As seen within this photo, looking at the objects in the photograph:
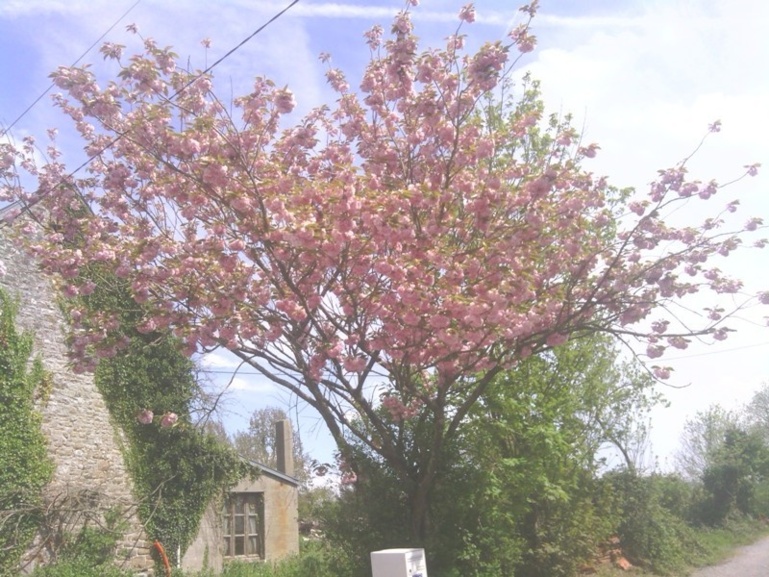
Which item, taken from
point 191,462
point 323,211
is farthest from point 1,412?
point 323,211

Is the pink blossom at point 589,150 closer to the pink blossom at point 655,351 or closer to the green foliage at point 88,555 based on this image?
the pink blossom at point 655,351

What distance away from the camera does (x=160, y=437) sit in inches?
534

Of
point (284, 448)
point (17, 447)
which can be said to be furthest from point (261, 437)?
point (17, 447)

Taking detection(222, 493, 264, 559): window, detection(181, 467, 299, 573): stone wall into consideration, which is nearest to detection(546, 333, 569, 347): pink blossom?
detection(181, 467, 299, 573): stone wall

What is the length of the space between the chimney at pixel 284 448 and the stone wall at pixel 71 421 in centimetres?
779

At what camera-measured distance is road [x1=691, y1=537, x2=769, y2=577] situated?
43.1 feet

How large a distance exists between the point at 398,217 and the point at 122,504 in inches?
354

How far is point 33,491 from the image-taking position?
1123 centimetres

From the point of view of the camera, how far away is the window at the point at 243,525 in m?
14.7

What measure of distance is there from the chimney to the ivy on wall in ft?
20.8

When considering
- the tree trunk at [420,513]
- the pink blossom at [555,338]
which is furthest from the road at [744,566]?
the pink blossom at [555,338]

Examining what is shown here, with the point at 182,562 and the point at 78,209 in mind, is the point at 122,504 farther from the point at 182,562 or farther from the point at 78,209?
the point at 78,209

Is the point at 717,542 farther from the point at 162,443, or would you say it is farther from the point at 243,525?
the point at 162,443

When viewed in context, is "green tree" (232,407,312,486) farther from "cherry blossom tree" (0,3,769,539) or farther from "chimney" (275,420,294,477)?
"cherry blossom tree" (0,3,769,539)
